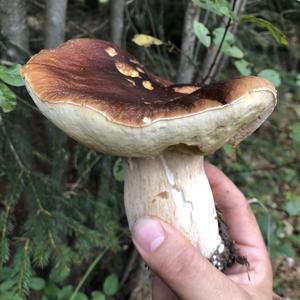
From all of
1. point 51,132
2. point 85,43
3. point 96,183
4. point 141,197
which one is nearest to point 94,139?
point 141,197

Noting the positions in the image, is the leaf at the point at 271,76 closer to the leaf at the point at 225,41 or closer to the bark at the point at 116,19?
the leaf at the point at 225,41

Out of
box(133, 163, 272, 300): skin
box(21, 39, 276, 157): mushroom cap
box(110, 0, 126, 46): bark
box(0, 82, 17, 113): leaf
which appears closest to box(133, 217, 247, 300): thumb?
box(133, 163, 272, 300): skin

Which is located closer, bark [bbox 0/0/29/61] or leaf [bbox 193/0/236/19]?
leaf [bbox 193/0/236/19]

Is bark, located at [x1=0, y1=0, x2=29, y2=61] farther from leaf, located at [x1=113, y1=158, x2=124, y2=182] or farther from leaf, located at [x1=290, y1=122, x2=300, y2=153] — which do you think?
leaf, located at [x1=290, y1=122, x2=300, y2=153]

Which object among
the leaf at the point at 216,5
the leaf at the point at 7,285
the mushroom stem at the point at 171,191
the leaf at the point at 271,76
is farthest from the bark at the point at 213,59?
the leaf at the point at 7,285

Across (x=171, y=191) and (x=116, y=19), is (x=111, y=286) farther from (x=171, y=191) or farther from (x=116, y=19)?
(x=116, y=19)

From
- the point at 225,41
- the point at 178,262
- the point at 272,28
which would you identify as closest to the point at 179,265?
the point at 178,262
